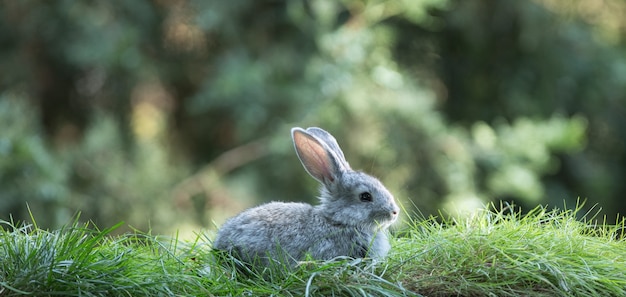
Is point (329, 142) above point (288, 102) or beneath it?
beneath

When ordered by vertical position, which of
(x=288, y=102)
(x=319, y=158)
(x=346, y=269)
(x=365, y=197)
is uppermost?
(x=288, y=102)

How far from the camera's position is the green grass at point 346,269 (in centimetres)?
318

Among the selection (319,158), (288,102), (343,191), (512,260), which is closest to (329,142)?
(319,158)

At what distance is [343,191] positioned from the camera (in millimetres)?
4129

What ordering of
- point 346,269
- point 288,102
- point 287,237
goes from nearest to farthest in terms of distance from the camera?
point 346,269 → point 287,237 → point 288,102

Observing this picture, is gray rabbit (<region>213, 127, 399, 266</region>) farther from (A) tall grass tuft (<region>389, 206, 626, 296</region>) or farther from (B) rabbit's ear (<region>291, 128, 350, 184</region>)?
(A) tall grass tuft (<region>389, 206, 626, 296</region>)

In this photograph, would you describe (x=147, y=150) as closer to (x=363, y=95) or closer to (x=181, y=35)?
(x=181, y=35)

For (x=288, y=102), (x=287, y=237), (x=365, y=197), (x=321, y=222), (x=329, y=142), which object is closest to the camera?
(x=287, y=237)

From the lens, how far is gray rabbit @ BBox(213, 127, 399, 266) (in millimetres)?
3770

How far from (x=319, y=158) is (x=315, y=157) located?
0.07 feet

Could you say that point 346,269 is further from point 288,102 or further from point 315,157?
point 288,102

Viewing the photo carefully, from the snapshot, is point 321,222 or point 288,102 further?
point 288,102

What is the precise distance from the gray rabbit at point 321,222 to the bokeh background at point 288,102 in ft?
11.3

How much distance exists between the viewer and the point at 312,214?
13.2ft
